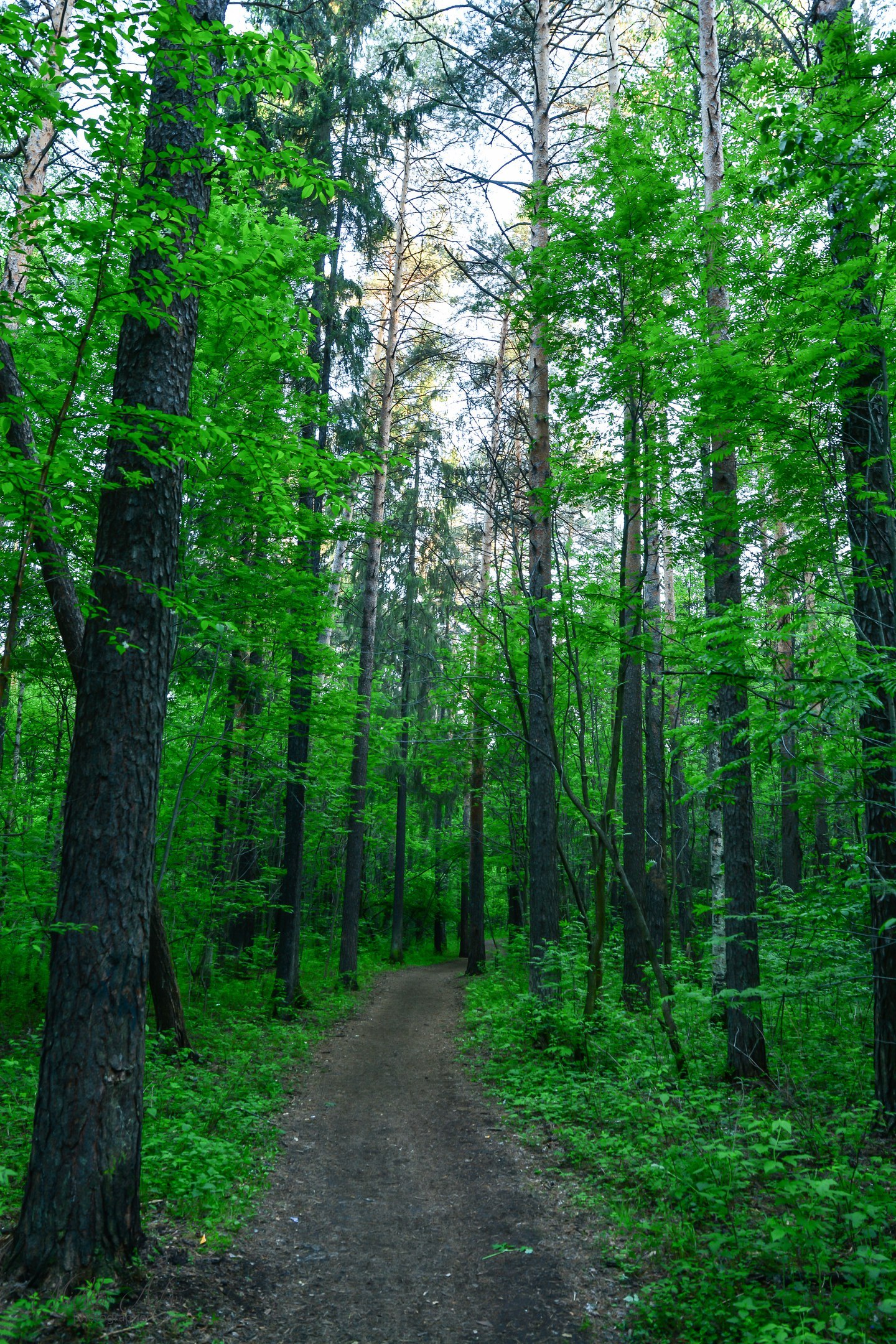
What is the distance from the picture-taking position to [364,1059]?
31.9 feet

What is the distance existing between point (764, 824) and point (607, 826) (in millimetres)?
19990

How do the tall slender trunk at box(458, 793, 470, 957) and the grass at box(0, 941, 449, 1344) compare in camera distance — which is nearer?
the grass at box(0, 941, 449, 1344)

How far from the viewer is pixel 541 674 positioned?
9.17 metres

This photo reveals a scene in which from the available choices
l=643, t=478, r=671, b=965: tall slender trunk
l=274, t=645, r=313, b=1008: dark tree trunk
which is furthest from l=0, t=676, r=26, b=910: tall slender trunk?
l=643, t=478, r=671, b=965: tall slender trunk

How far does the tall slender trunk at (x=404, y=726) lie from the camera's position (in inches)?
811

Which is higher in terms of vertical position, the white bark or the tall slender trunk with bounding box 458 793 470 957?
the white bark

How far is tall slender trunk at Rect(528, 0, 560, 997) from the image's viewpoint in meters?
8.97

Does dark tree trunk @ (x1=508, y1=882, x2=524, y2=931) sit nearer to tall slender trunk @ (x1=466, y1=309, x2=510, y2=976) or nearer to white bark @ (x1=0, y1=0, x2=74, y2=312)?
tall slender trunk @ (x1=466, y1=309, x2=510, y2=976)

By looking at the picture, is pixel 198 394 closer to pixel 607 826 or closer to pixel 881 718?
pixel 607 826

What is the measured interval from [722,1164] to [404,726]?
15961mm

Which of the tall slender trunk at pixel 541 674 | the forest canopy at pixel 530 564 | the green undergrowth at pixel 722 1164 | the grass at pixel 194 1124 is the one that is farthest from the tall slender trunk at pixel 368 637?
the green undergrowth at pixel 722 1164

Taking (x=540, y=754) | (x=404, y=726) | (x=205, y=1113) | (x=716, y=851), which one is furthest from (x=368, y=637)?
(x=205, y=1113)

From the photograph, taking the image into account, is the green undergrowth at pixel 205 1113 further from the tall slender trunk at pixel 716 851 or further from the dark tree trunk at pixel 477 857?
the dark tree trunk at pixel 477 857

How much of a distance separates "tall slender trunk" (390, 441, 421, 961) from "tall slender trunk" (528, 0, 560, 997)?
10448mm
